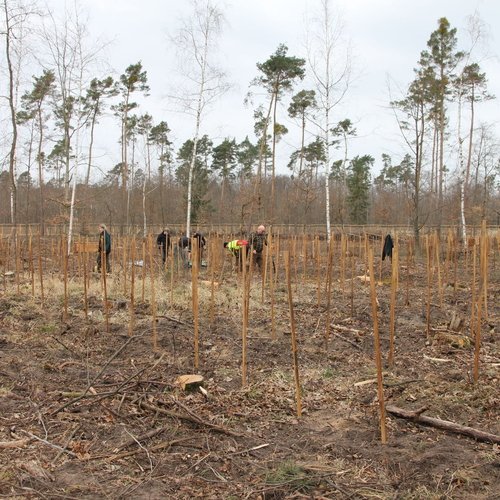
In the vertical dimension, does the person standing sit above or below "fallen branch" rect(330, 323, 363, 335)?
above

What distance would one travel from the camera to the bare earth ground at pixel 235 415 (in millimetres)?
2914

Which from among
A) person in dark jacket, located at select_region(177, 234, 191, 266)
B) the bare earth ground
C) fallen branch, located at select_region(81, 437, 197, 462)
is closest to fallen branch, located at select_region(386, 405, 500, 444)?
the bare earth ground

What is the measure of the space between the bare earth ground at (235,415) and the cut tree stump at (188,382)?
0.16 ft

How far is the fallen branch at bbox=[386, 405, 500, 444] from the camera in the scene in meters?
3.38

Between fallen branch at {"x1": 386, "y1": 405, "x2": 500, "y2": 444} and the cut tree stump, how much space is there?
166 cm

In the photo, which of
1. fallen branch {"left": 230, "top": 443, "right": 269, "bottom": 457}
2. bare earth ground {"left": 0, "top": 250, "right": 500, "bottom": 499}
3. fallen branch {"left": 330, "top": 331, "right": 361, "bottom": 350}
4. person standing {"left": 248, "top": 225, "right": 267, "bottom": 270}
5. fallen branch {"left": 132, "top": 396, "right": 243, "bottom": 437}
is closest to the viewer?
bare earth ground {"left": 0, "top": 250, "right": 500, "bottom": 499}

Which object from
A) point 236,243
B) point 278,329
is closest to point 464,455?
point 278,329

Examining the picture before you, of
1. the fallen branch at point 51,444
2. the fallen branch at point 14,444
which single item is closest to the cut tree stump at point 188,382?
the fallen branch at point 51,444

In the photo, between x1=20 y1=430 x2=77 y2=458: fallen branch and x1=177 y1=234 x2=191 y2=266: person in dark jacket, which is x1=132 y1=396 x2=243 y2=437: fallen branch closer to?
x1=20 y1=430 x2=77 y2=458: fallen branch

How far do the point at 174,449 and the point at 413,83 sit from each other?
16.3m

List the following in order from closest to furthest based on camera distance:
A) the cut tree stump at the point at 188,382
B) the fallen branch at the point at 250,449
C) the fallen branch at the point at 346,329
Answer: the fallen branch at the point at 250,449 → the cut tree stump at the point at 188,382 → the fallen branch at the point at 346,329

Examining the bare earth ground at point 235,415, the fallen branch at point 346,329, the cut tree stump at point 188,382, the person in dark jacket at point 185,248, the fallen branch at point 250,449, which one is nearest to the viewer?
the bare earth ground at point 235,415

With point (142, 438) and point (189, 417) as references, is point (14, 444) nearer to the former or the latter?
point (142, 438)

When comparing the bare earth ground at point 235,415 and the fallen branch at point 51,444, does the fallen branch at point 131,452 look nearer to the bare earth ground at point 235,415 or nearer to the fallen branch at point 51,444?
the bare earth ground at point 235,415
